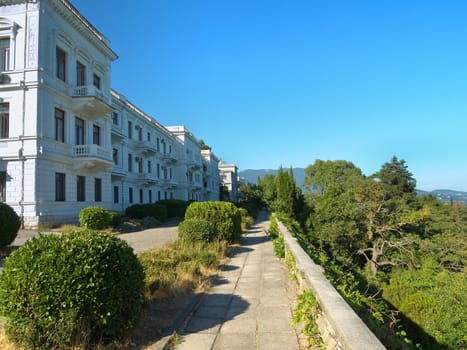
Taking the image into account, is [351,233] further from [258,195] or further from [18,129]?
[258,195]

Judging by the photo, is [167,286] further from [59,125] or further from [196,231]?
[59,125]

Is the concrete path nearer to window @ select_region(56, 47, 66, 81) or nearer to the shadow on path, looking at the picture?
the shadow on path

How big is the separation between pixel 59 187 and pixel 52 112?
414 cm

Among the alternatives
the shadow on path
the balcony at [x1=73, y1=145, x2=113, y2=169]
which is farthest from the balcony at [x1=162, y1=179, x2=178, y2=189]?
the shadow on path

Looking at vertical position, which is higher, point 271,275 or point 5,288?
point 5,288

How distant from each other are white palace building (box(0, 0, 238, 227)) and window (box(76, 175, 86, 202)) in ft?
0.20

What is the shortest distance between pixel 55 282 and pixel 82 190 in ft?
59.1

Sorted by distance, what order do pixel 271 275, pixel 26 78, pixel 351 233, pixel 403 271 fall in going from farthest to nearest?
pixel 351 233 < pixel 403 271 < pixel 26 78 < pixel 271 275

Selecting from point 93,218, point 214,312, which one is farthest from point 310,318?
point 93,218

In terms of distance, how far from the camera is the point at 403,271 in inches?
914

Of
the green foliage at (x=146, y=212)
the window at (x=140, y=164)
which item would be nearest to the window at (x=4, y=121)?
the green foliage at (x=146, y=212)

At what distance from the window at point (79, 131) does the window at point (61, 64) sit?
2.60 m

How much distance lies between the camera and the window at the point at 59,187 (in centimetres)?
1689

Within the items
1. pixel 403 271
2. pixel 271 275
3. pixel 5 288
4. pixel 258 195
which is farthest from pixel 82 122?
pixel 258 195
